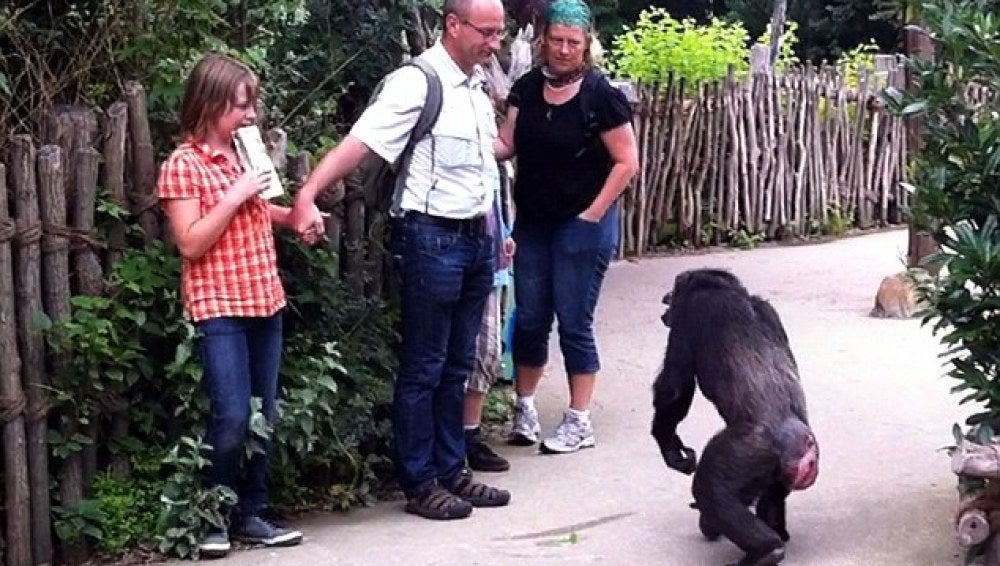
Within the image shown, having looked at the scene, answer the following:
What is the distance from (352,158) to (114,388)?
1.16m

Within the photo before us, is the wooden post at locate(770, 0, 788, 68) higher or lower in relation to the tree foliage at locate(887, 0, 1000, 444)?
higher

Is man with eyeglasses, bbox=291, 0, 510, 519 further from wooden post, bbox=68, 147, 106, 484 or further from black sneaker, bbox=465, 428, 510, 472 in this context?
wooden post, bbox=68, 147, 106, 484

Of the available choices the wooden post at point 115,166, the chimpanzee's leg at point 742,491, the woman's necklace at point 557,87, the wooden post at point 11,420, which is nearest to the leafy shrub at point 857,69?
the woman's necklace at point 557,87

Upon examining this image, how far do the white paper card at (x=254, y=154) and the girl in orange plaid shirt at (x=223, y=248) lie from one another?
0.03 metres

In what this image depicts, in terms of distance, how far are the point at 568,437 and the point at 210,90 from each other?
2477mm

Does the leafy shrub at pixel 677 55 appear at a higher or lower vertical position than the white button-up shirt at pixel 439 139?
higher

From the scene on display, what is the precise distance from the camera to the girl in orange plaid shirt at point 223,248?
16.0 feet

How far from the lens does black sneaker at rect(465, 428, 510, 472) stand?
20.7 feet

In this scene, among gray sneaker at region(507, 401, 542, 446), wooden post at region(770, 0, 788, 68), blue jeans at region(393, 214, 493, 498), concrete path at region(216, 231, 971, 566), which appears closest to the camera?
concrete path at region(216, 231, 971, 566)

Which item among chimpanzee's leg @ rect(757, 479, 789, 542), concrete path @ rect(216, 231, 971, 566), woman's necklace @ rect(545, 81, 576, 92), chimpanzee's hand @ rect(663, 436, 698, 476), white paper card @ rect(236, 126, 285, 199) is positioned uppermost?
woman's necklace @ rect(545, 81, 576, 92)

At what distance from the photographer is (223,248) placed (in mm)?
4980

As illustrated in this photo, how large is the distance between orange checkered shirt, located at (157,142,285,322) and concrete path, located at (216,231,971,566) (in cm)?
92

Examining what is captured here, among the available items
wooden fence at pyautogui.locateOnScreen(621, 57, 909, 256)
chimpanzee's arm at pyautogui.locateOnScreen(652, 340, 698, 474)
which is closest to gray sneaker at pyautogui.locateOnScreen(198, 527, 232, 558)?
chimpanzee's arm at pyautogui.locateOnScreen(652, 340, 698, 474)

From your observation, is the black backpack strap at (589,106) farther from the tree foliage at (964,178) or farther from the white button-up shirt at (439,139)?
the tree foliage at (964,178)
